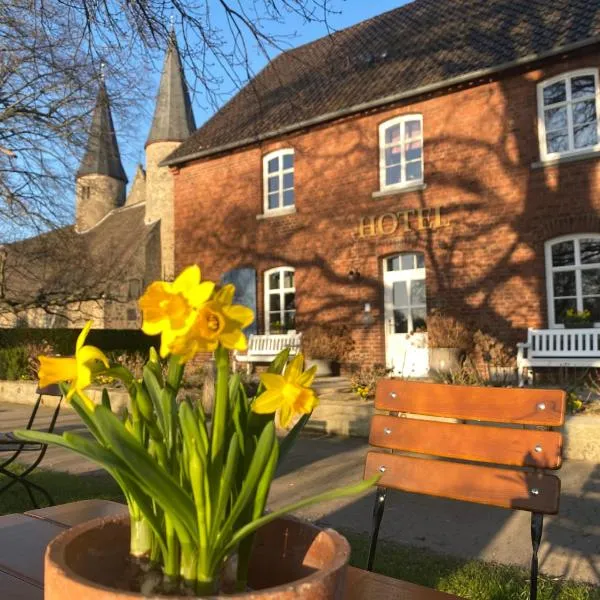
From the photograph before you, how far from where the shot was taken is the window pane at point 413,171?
42.8ft

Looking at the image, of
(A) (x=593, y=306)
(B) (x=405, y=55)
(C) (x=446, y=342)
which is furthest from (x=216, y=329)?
(B) (x=405, y=55)

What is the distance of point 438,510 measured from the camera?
4.57 m

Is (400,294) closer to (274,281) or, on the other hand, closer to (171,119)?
(274,281)

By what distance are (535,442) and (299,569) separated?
1369 millimetres

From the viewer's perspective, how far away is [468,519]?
432 centimetres

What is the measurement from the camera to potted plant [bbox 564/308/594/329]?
34.3ft

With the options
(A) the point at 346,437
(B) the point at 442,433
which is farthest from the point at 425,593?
(A) the point at 346,437

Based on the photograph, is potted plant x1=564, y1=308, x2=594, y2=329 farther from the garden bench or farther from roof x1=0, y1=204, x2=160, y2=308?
roof x1=0, y1=204, x2=160, y2=308

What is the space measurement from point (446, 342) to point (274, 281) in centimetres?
560

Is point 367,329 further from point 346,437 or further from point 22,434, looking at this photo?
point 22,434

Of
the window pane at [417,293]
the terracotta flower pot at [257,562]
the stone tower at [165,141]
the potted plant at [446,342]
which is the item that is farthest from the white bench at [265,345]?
the stone tower at [165,141]

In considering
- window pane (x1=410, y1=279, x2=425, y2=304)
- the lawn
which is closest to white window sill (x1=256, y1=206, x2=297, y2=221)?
window pane (x1=410, y1=279, x2=425, y2=304)

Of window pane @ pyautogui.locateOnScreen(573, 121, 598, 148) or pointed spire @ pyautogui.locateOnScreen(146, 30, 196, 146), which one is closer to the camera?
window pane @ pyautogui.locateOnScreen(573, 121, 598, 148)

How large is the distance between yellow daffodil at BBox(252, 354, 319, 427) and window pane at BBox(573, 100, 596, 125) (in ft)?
39.1
